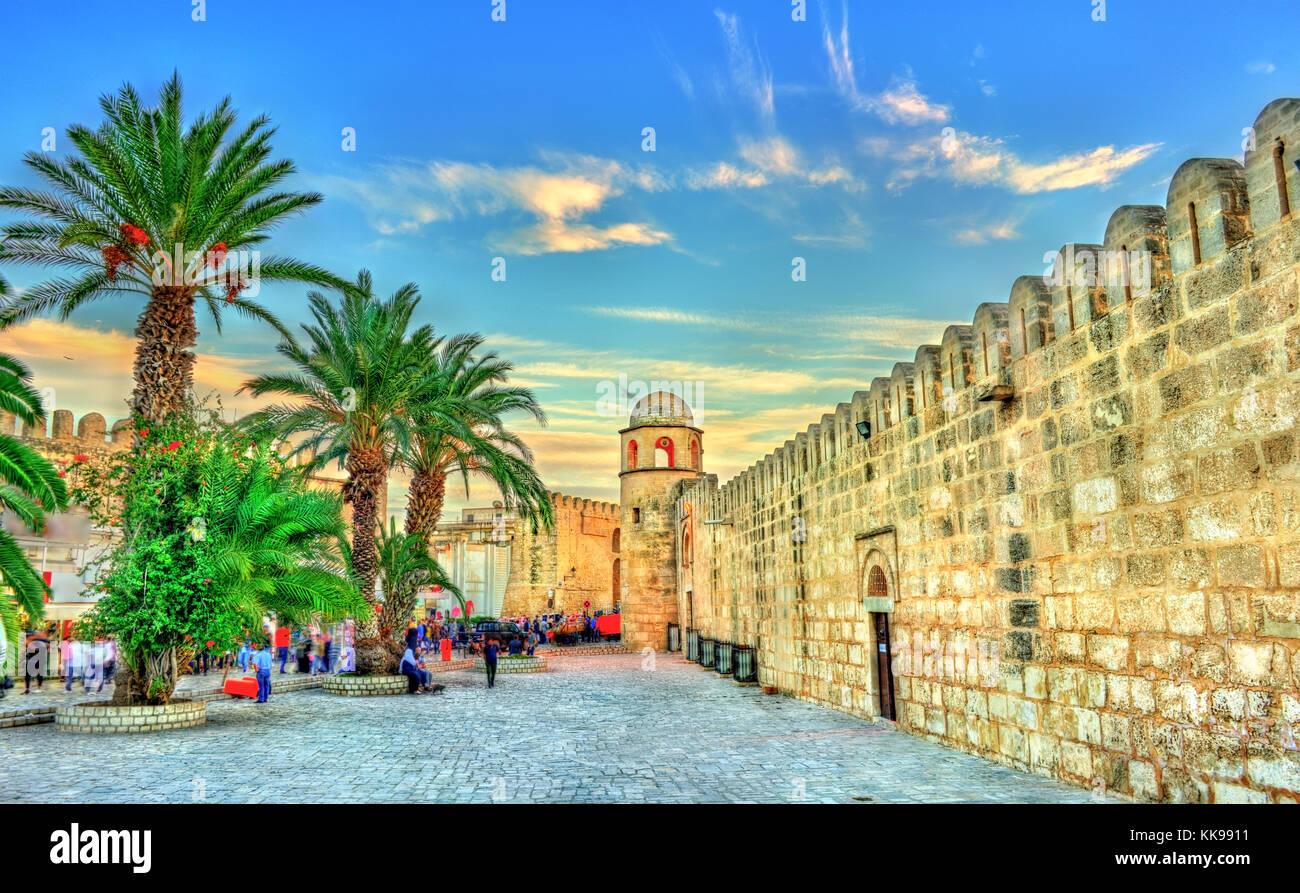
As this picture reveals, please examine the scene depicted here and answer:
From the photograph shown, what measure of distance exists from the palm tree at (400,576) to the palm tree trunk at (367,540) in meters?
0.37

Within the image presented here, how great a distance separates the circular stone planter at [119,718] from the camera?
9.59 meters

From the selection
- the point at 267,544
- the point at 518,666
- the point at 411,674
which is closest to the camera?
the point at 267,544

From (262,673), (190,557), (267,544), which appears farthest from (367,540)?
(190,557)

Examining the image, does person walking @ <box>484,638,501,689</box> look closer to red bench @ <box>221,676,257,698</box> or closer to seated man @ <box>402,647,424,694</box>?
seated man @ <box>402,647,424,694</box>

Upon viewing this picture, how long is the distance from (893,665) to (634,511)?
17546 mm

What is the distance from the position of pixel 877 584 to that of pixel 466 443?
7.91m

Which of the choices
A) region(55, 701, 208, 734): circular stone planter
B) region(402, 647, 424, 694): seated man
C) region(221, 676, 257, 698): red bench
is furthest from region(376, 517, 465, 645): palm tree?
region(55, 701, 208, 734): circular stone planter

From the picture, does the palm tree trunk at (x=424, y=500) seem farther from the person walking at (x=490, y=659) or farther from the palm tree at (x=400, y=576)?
the person walking at (x=490, y=659)

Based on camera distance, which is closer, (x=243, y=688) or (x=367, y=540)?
(x=243, y=688)

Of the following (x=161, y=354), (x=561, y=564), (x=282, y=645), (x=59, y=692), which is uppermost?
(x=161, y=354)

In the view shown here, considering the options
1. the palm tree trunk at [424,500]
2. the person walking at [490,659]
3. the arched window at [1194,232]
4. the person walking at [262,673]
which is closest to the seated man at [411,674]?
the person walking at [490,659]

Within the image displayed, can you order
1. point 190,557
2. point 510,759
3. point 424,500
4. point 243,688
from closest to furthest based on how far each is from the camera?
point 510,759, point 190,557, point 243,688, point 424,500

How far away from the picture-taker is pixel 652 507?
26.4 metres

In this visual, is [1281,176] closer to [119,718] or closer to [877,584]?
[877,584]
